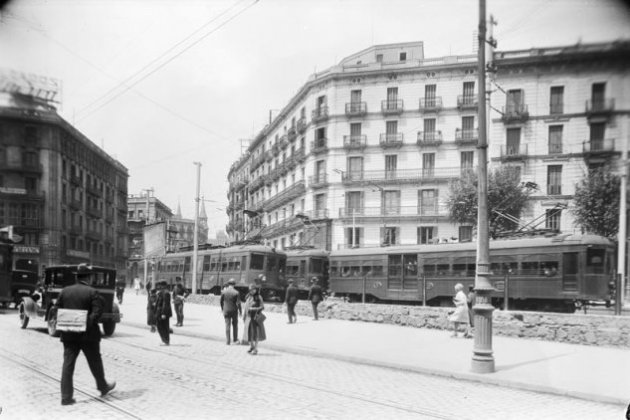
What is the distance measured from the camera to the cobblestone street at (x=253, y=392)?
6.61 metres

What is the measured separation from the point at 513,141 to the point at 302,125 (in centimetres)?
1967

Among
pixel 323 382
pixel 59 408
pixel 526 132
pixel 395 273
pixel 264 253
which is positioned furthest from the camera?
pixel 526 132

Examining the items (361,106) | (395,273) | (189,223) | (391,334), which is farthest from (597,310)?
(189,223)

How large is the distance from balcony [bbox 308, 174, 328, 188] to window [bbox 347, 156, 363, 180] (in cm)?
223

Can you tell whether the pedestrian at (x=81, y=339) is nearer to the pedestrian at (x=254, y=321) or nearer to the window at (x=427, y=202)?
the pedestrian at (x=254, y=321)

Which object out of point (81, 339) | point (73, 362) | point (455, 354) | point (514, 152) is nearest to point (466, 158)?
point (514, 152)

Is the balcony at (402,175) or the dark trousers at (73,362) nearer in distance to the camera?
the dark trousers at (73,362)

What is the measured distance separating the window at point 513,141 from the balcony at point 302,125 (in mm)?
18646

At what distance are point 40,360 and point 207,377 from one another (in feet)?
12.0

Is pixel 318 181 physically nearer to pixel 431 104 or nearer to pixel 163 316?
pixel 431 104

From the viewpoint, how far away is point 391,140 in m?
45.6

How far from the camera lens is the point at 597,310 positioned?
21.1 m

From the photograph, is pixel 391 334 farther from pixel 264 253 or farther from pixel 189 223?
pixel 189 223

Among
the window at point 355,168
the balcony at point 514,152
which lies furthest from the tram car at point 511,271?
the window at point 355,168
